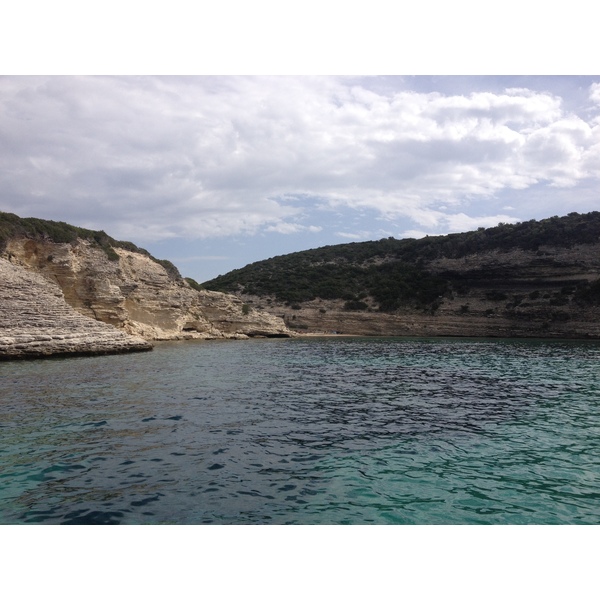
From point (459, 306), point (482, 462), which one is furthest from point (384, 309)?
point (482, 462)

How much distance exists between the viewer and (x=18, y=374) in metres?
17.3

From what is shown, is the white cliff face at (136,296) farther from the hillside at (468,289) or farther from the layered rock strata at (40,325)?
the hillside at (468,289)

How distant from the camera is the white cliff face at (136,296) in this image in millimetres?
31984

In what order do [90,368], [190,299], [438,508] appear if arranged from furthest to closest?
[190,299] < [90,368] < [438,508]

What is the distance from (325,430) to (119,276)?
101ft

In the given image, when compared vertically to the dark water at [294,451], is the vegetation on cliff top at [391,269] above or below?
above

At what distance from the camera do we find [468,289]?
191 ft

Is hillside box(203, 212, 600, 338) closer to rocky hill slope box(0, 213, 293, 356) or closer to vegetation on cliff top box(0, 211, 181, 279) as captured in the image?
rocky hill slope box(0, 213, 293, 356)

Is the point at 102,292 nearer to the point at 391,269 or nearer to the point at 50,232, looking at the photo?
the point at 50,232

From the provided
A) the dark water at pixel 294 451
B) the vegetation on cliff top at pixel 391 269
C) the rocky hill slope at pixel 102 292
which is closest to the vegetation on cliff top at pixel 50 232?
the rocky hill slope at pixel 102 292

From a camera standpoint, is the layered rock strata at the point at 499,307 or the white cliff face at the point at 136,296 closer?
the white cliff face at the point at 136,296

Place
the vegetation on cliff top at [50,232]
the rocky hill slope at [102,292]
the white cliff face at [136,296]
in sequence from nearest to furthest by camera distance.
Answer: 1. the rocky hill slope at [102,292]
2. the vegetation on cliff top at [50,232]
3. the white cliff face at [136,296]

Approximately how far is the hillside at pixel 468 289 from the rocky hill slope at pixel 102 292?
11.8m

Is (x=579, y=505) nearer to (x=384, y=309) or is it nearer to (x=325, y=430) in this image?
(x=325, y=430)
